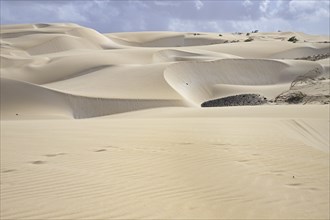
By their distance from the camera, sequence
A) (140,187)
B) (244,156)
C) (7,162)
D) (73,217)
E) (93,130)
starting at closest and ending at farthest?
1. (73,217)
2. (140,187)
3. (7,162)
4. (244,156)
5. (93,130)

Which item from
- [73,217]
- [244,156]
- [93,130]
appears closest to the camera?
[73,217]

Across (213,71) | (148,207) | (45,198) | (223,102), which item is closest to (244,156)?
(148,207)

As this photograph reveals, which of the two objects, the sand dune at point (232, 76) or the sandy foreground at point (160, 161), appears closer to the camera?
the sandy foreground at point (160, 161)

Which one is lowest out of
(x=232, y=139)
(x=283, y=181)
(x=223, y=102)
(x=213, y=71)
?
(x=283, y=181)

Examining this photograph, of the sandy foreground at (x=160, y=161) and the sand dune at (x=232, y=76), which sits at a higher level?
the sand dune at (x=232, y=76)

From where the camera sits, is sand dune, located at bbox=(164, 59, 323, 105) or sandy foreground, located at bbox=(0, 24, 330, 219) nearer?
sandy foreground, located at bbox=(0, 24, 330, 219)

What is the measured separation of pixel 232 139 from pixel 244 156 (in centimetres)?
134

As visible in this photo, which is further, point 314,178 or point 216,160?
point 216,160

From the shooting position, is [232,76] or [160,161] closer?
[160,161]

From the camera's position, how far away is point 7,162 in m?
5.91

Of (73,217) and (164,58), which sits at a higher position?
(164,58)

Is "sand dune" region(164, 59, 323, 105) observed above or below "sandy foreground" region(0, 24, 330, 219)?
above

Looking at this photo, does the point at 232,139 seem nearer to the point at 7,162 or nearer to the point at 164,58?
the point at 7,162

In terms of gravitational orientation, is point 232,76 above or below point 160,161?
above
